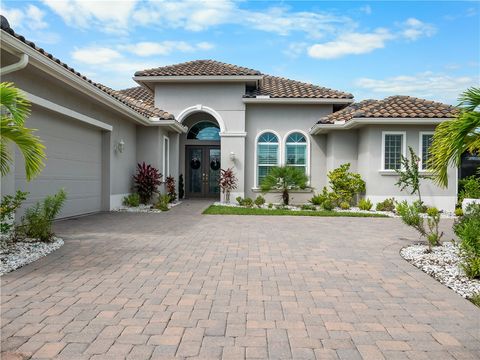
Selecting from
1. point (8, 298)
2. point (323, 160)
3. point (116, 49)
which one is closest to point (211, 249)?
point (8, 298)

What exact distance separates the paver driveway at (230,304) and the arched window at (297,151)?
10630 mm

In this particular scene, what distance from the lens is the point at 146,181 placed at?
15406 millimetres

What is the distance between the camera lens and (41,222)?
715 centimetres

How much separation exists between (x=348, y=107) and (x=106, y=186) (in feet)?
37.9

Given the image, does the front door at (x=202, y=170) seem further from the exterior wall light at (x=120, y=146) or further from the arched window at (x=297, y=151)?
the exterior wall light at (x=120, y=146)

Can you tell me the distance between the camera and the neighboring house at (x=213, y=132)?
10.6 m

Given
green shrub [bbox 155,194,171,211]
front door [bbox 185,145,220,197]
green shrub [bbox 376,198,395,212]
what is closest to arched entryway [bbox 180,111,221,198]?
front door [bbox 185,145,220,197]

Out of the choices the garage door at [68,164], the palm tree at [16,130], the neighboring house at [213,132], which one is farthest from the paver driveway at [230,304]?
the neighboring house at [213,132]

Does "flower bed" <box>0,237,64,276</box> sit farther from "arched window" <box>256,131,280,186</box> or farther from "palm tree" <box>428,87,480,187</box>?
"arched window" <box>256,131,280,186</box>

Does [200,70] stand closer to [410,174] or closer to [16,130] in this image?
[410,174]

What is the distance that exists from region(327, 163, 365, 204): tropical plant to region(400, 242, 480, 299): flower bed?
7538mm

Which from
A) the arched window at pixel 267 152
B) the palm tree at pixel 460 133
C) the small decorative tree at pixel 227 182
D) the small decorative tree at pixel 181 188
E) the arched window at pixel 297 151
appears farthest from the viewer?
the small decorative tree at pixel 181 188

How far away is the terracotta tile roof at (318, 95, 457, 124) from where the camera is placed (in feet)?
47.5

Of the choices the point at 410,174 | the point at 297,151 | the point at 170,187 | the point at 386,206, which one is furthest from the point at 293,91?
the point at 170,187
